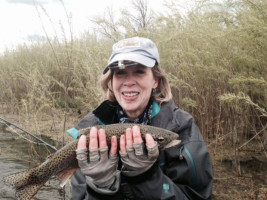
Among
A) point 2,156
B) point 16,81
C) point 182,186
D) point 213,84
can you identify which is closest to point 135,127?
point 182,186

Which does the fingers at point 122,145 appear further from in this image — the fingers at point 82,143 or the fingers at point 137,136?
the fingers at point 82,143

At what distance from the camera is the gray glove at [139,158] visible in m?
2.01

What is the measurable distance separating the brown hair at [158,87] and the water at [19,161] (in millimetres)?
1892

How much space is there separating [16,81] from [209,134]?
6.98 m

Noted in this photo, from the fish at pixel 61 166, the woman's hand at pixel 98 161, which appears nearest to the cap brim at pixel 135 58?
the fish at pixel 61 166

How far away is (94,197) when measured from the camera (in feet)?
6.99

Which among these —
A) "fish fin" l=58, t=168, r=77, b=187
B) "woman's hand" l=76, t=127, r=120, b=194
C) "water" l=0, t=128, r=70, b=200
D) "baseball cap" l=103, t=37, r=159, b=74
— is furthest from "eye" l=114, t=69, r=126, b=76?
"water" l=0, t=128, r=70, b=200

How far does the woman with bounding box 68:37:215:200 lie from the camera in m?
2.06

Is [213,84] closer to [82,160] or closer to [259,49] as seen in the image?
[259,49]

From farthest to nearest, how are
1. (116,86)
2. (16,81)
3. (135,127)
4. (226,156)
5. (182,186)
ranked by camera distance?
(16,81) < (226,156) < (116,86) < (182,186) < (135,127)

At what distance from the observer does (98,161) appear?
2.07 meters

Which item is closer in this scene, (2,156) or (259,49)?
(259,49)

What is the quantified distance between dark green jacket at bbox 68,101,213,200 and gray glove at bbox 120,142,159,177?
0.05 m

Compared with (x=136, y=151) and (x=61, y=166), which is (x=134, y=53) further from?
(x=61, y=166)
